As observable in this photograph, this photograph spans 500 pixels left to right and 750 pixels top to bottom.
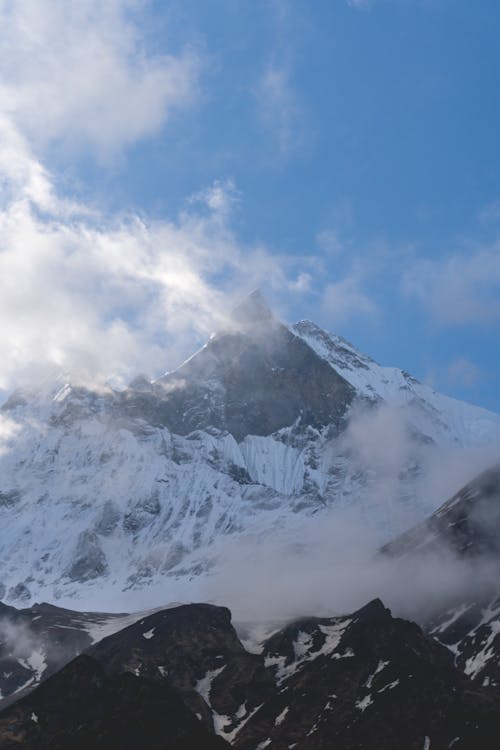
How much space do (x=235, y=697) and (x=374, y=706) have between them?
38.6 meters

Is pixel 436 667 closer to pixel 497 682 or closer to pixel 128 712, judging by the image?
pixel 497 682

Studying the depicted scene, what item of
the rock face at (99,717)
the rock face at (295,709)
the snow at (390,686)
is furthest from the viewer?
the snow at (390,686)

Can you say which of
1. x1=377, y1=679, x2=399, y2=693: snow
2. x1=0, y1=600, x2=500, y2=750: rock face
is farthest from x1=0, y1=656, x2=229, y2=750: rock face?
x1=377, y1=679, x2=399, y2=693: snow

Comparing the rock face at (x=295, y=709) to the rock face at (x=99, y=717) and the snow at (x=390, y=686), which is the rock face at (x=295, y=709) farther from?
the snow at (x=390, y=686)

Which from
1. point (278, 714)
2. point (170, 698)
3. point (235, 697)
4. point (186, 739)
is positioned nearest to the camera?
point (186, 739)

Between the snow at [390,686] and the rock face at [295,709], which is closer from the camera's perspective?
the rock face at [295,709]

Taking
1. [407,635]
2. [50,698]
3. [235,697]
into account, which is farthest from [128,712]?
[407,635]

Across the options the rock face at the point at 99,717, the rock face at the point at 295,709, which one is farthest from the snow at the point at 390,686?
the rock face at the point at 99,717

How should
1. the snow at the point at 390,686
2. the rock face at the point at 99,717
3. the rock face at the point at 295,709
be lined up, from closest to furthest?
1. the rock face at the point at 99,717
2. the rock face at the point at 295,709
3. the snow at the point at 390,686

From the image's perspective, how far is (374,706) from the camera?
6526 inches

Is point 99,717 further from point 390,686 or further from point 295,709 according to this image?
point 390,686

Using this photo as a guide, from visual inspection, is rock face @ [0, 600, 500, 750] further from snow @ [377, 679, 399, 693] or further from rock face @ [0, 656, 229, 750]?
snow @ [377, 679, 399, 693]

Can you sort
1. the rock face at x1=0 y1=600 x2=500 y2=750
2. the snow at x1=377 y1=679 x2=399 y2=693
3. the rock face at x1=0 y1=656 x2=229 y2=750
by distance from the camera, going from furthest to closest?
the snow at x1=377 y1=679 x2=399 y2=693 < the rock face at x1=0 y1=600 x2=500 y2=750 < the rock face at x1=0 y1=656 x2=229 y2=750

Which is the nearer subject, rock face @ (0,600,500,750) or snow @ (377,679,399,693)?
rock face @ (0,600,500,750)
